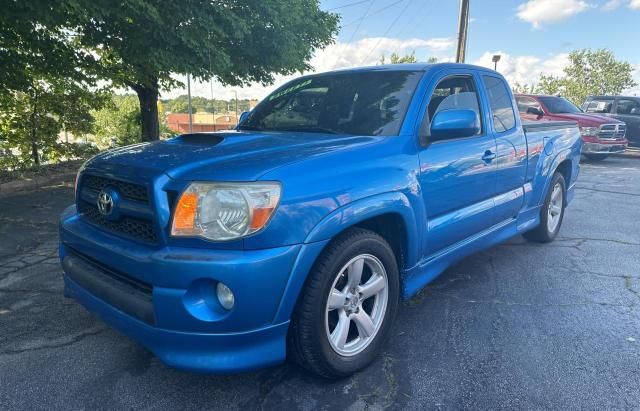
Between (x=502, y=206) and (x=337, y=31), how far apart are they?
350 inches

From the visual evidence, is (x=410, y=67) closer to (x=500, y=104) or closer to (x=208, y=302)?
(x=500, y=104)

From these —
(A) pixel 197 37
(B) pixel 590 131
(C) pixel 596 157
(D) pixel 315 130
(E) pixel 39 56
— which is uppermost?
(A) pixel 197 37

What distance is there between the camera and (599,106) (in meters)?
15.9

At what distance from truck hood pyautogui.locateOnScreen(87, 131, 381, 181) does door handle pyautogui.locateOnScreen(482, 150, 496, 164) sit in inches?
46.3

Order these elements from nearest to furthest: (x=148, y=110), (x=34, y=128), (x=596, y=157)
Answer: (x=34, y=128) → (x=148, y=110) → (x=596, y=157)

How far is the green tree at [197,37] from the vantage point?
21.1ft

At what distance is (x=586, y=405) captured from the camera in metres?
2.24

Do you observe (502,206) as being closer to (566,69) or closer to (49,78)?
(49,78)

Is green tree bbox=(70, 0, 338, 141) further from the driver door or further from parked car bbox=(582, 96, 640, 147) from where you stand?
parked car bbox=(582, 96, 640, 147)

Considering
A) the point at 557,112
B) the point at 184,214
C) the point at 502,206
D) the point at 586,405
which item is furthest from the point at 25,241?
the point at 557,112

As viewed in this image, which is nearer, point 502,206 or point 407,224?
point 407,224

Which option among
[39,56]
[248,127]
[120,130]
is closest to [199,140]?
[248,127]

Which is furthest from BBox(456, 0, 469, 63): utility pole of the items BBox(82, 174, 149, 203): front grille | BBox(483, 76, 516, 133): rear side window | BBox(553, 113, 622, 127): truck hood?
BBox(82, 174, 149, 203): front grille

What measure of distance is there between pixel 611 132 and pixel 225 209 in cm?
1441
